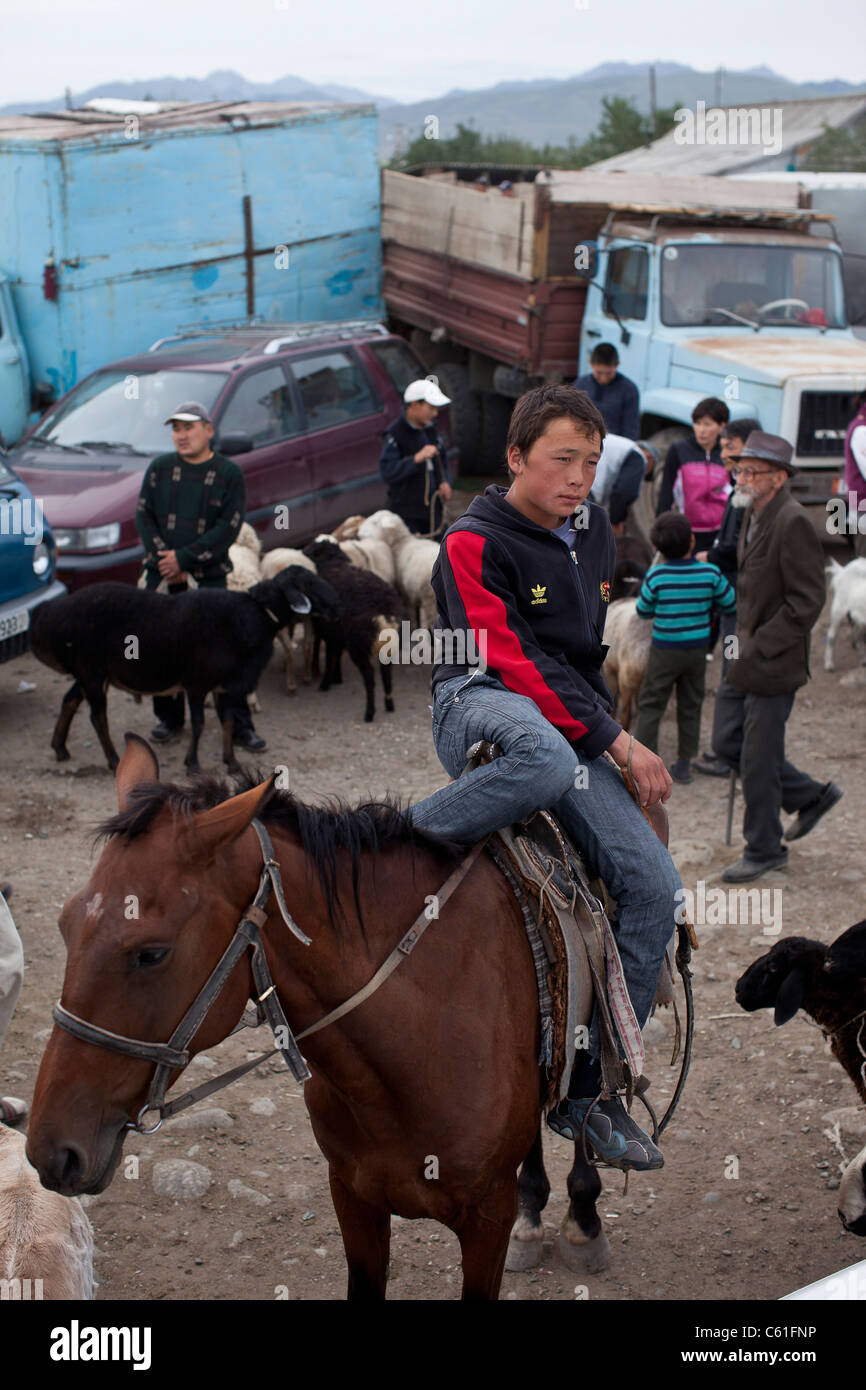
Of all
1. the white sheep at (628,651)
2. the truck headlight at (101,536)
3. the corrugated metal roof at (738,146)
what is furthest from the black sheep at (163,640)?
the corrugated metal roof at (738,146)

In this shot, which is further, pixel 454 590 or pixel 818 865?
pixel 818 865

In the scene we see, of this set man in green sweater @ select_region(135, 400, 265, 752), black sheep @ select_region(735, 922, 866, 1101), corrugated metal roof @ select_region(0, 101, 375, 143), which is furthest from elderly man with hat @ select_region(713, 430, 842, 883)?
corrugated metal roof @ select_region(0, 101, 375, 143)

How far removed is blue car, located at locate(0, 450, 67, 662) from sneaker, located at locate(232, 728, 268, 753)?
1.73 metres

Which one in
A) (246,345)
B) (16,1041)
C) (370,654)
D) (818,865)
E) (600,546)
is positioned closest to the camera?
(600,546)

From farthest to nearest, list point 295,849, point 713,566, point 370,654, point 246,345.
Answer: point 246,345, point 370,654, point 713,566, point 295,849

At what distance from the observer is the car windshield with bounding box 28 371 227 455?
10.7 meters

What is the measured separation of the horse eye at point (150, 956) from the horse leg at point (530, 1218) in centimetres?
224

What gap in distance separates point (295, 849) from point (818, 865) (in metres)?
5.08

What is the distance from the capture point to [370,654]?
930 cm

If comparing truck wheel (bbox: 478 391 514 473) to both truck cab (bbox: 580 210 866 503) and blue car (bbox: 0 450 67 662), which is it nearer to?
truck cab (bbox: 580 210 866 503)

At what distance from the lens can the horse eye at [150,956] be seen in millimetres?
2541

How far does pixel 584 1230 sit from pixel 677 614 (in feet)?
15.0
